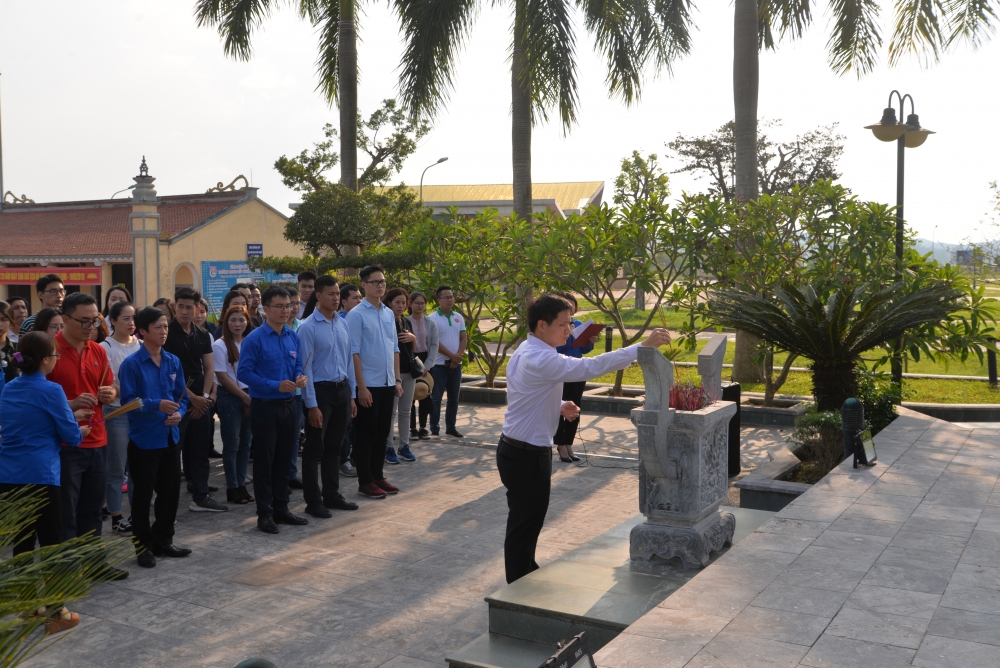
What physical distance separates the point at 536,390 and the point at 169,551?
10.0ft

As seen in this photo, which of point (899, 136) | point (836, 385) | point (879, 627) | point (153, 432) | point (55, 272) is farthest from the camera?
point (55, 272)

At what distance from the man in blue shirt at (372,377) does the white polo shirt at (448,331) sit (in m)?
2.31

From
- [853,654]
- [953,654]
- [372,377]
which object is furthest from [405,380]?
[953,654]

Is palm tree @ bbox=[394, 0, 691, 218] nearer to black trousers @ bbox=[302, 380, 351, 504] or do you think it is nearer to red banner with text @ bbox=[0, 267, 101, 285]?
black trousers @ bbox=[302, 380, 351, 504]

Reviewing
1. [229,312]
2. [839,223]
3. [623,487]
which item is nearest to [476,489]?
[623,487]

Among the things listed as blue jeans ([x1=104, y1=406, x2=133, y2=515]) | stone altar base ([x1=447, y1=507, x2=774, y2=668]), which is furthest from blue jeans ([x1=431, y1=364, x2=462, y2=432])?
stone altar base ([x1=447, y1=507, x2=774, y2=668])

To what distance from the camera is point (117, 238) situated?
92.4ft

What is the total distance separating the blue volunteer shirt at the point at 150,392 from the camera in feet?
19.3

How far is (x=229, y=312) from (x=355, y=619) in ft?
12.8

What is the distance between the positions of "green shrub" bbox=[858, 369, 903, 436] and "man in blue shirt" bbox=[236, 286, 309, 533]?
6.39m

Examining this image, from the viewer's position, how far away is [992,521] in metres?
5.89

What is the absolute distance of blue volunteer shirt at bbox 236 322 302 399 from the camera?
262 inches

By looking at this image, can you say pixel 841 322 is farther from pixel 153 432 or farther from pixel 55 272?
pixel 55 272

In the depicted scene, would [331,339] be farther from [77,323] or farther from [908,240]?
[908,240]
